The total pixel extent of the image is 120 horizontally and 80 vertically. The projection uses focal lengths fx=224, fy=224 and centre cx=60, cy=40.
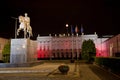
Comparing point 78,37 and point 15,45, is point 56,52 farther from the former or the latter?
point 15,45

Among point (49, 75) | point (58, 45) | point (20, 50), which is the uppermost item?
point (58, 45)

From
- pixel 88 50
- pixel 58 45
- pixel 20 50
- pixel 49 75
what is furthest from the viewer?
pixel 58 45

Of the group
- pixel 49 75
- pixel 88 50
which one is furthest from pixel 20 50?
pixel 88 50

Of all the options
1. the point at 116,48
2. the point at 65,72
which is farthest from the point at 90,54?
the point at 65,72

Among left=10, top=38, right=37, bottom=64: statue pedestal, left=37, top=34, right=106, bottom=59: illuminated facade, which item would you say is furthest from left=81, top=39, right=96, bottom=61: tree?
left=37, top=34, right=106, bottom=59: illuminated facade

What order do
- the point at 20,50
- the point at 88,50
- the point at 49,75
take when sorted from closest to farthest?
the point at 49,75, the point at 20,50, the point at 88,50

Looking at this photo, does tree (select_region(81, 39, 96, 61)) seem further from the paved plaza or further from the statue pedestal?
the paved plaza

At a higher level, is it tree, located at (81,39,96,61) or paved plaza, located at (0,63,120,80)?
tree, located at (81,39,96,61)

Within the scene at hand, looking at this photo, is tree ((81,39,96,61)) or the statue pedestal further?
tree ((81,39,96,61))

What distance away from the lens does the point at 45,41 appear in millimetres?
125938

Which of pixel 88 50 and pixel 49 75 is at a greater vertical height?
pixel 88 50

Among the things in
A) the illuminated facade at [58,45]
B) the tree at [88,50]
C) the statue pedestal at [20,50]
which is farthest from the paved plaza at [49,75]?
the illuminated facade at [58,45]

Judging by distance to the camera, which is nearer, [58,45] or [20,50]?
[20,50]

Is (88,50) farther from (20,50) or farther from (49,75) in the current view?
(49,75)
